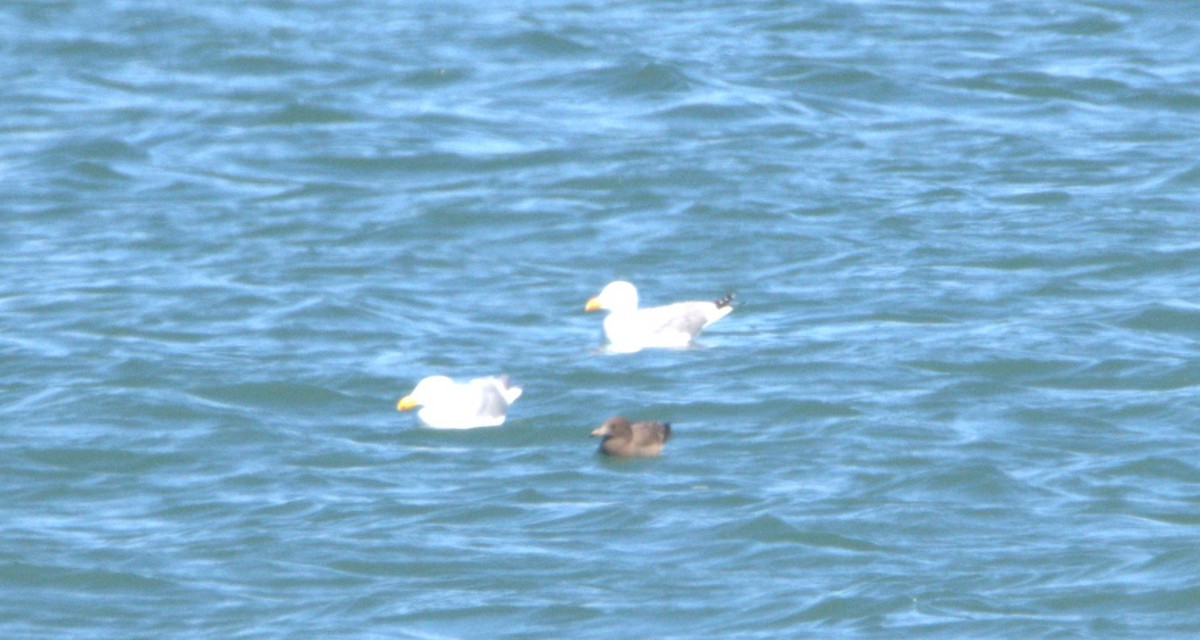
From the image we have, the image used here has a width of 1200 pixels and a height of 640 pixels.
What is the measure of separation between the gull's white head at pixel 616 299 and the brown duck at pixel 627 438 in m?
2.75

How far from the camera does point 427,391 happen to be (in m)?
12.7

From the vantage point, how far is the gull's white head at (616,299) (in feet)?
48.6

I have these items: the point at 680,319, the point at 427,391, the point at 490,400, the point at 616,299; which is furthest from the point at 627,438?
the point at 616,299

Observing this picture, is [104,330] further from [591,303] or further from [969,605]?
[969,605]

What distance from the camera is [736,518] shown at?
1108cm

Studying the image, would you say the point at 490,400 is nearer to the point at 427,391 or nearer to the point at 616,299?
the point at 427,391

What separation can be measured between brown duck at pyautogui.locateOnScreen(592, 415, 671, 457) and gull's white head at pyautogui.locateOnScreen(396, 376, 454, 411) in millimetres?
1012

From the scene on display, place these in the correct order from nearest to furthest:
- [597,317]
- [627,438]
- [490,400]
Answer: [627,438], [490,400], [597,317]

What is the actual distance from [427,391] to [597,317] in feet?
10.4

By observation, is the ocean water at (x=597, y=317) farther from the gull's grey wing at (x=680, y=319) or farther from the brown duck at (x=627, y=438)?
the gull's grey wing at (x=680, y=319)

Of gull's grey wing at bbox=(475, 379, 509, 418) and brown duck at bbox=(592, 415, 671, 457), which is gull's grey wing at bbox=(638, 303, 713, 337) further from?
brown duck at bbox=(592, 415, 671, 457)

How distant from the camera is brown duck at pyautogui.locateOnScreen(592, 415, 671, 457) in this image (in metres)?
11.9

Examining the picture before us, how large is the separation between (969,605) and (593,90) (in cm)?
1256

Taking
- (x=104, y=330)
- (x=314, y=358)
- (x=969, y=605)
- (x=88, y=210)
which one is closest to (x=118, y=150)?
(x=88, y=210)
